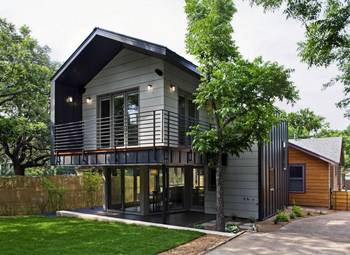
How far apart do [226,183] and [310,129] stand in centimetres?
2976

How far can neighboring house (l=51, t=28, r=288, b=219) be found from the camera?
33.9 feet

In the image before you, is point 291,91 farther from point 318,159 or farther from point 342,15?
point 318,159

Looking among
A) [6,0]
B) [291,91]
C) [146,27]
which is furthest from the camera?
[146,27]

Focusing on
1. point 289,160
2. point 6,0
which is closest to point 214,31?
point 6,0

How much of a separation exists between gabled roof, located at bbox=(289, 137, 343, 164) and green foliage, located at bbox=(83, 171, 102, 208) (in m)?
10.0

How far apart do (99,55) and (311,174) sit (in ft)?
39.0

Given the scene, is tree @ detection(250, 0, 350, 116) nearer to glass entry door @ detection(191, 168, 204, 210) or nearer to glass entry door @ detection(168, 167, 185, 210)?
glass entry door @ detection(191, 168, 204, 210)

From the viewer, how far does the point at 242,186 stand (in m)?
11.7

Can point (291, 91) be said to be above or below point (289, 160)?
above

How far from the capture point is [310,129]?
38438 millimetres

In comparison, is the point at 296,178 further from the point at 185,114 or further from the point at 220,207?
the point at 220,207

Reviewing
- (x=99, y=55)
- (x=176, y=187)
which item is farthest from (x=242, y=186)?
(x=99, y=55)

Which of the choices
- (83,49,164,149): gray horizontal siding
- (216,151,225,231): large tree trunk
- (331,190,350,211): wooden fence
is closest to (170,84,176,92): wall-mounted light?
(83,49,164,149): gray horizontal siding

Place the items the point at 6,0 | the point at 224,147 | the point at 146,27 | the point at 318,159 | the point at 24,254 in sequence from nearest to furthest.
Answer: the point at 24,254 → the point at 224,147 → the point at 6,0 → the point at 146,27 → the point at 318,159
